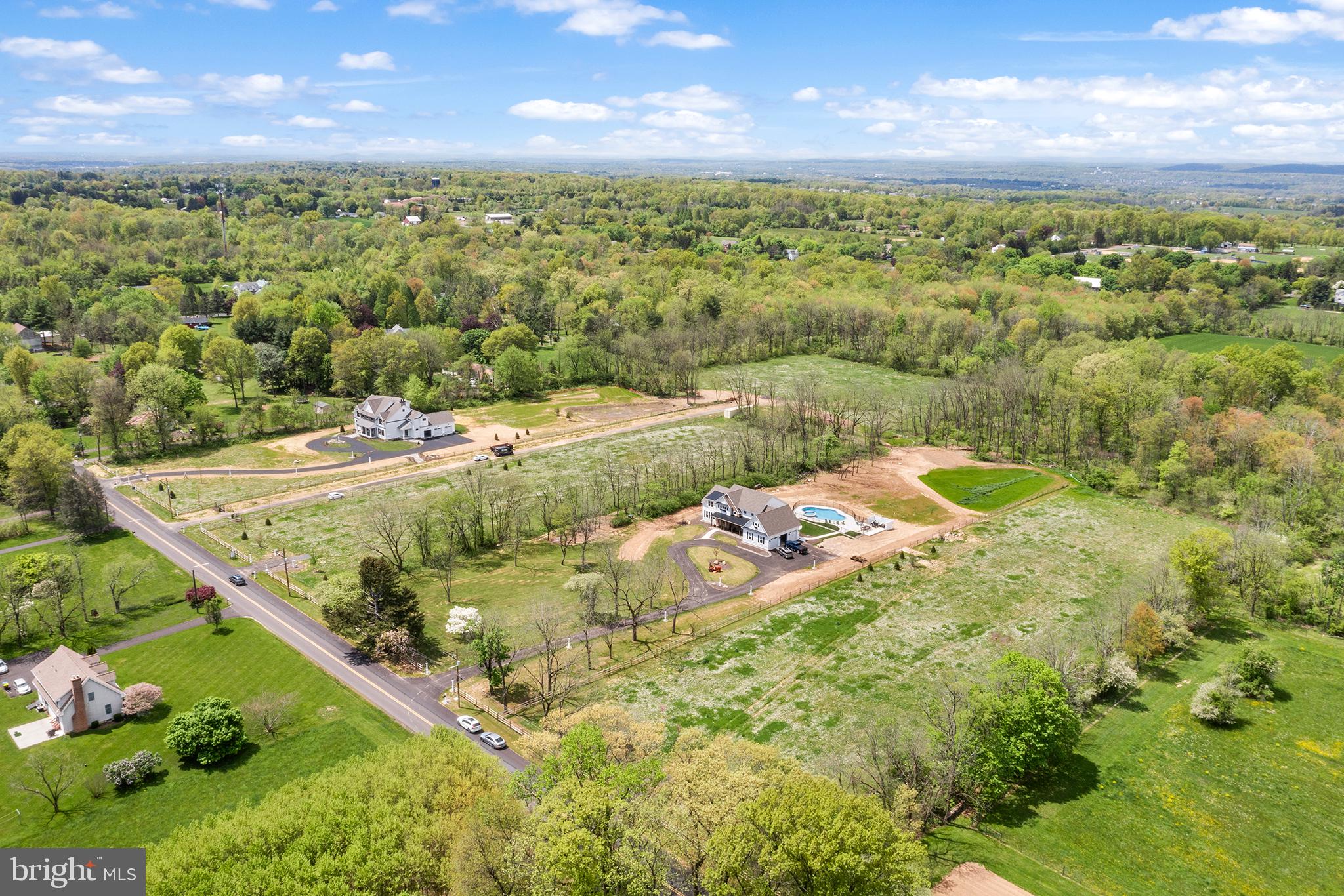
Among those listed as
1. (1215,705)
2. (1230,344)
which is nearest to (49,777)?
(1215,705)

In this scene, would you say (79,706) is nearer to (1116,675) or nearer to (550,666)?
(550,666)

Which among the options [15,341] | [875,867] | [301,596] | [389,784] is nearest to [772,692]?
[875,867]

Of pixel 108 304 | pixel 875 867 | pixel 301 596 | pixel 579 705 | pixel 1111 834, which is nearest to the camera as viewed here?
pixel 875 867

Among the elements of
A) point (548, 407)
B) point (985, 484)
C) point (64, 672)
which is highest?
point (548, 407)

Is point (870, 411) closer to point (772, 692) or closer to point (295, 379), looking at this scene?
point (772, 692)

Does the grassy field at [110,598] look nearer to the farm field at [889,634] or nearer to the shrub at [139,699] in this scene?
the shrub at [139,699]

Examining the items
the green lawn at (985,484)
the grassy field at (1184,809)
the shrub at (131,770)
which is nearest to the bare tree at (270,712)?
the shrub at (131,770)
